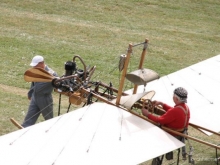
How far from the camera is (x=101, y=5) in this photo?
24.5m

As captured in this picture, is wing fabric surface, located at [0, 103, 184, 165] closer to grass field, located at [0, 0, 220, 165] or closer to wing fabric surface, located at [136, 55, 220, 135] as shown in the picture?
wing fabric surface, located at [136, 55, 220, 135]

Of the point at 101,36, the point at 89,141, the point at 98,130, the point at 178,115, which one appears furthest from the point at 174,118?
the point at 101,36

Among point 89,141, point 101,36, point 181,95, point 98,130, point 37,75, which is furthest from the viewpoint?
point 101,36

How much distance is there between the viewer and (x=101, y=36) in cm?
1978

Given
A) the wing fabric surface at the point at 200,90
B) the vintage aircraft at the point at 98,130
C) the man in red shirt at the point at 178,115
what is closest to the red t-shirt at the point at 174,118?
the man in red shirt at the point at 178,115

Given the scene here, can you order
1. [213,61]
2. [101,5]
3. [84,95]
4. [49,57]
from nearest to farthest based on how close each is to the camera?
[84,95] → [213,61] → [49,57] → [101,5]

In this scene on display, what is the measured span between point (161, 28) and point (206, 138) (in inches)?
454

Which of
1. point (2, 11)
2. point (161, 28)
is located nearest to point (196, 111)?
point (161, 28)

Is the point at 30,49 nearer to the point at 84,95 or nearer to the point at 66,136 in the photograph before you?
the point at 84,95

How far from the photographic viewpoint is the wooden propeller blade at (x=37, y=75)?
897cm

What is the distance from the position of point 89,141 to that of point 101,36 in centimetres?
1260

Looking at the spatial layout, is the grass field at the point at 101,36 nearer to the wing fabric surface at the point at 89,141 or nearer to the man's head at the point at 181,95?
the man's head at the point at 181,95

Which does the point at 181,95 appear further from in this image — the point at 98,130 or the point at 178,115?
the point at 98,130

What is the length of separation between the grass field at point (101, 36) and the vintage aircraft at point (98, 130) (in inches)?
75.5
